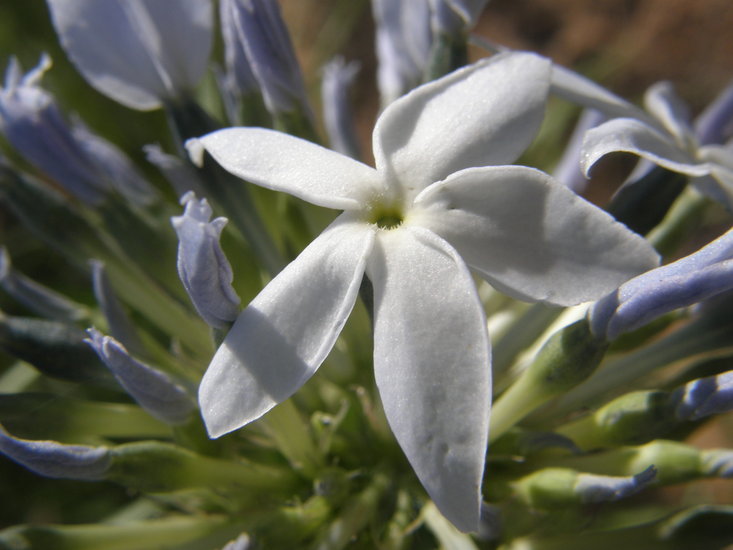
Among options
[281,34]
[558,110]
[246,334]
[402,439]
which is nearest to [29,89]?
[281,34]

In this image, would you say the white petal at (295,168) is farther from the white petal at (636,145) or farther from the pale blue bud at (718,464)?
the pale blue bud at (718,464)

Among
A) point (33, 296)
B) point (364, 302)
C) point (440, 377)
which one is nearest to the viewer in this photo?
point (440, 377)

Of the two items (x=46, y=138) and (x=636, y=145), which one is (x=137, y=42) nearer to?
(x=46, y=138)

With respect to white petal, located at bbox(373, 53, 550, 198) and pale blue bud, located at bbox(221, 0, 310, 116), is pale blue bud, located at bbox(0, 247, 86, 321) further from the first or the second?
white petal, located at bbox(373, 53, 550, 198)

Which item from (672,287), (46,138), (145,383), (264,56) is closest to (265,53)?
(264,56)

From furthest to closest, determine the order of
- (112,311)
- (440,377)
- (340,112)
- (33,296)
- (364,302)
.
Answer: (340,112) → (33,296) → (112,311) → (364,302) → (440,377)

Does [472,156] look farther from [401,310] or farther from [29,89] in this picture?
[29,89]

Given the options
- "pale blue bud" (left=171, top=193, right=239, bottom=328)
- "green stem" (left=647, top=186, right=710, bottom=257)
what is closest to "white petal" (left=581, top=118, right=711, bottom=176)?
"green stem" (left=647, top=186, right=710, bottom=257)

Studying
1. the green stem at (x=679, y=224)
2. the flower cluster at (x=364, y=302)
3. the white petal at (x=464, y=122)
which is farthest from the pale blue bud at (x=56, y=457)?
the green stem at (x=679, y=224)
